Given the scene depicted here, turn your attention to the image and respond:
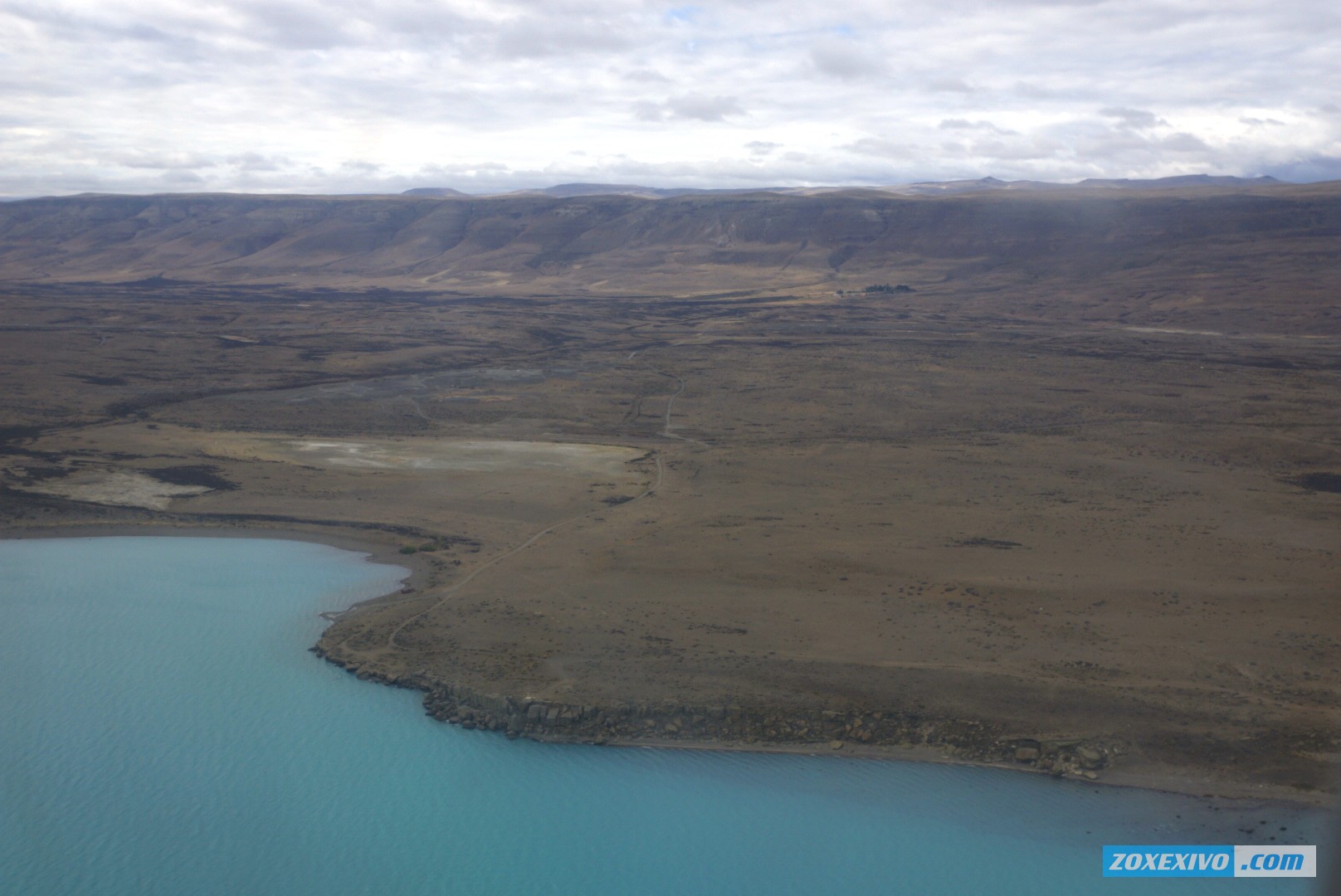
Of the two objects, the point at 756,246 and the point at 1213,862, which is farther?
the point at 756,246

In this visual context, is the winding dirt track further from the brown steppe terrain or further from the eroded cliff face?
the eroded cliff face

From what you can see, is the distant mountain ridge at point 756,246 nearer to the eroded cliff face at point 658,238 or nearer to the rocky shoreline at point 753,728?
the eroded cliff face at point 658,238

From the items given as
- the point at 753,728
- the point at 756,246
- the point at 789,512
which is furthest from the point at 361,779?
the point at 756,246

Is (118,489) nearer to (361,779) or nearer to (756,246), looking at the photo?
(361,779)

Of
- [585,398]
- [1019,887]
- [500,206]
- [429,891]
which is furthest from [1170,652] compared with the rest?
[500,206]

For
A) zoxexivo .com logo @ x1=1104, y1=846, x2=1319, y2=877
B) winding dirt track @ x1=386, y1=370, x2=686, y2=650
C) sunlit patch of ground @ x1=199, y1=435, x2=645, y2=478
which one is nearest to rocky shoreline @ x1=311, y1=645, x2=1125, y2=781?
zoxexivo .com logo @ x1=1104, y1=846, x2=1319, y2=877

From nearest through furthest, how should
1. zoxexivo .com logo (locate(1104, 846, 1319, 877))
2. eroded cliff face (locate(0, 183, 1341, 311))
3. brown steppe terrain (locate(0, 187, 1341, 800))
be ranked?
zoxexivo .com logo (locate(1104, 846, 1319, 877))
brown steppe terrain (locate(0, 187, 1341, 800))
eroded cliff face (locate(0, 183, 1341, 311))
